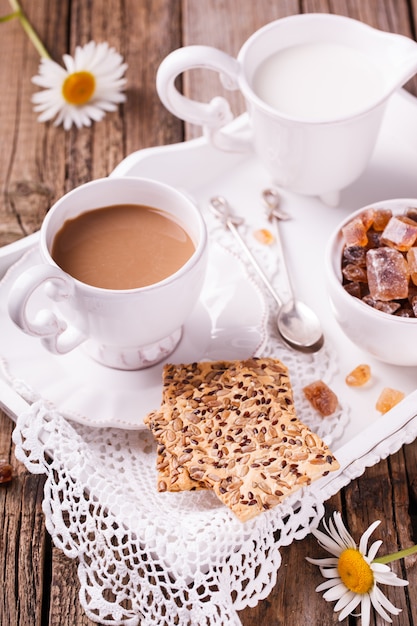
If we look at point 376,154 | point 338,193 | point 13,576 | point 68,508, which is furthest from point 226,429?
point 376,154

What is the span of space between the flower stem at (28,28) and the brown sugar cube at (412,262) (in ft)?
4.36

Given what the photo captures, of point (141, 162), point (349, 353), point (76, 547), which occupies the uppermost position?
point (141, 162)

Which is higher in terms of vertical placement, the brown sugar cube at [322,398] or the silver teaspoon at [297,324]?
the silver teaspoon at [297,324]

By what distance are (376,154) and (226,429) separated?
0.90 metres

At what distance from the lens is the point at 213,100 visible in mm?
1817

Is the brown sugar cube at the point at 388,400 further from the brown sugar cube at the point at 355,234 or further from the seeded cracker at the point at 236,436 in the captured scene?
the brown sugar cube at the point at 355,234

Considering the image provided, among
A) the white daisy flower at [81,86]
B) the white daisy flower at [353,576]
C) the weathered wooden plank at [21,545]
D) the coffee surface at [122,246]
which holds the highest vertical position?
the coffee surface at [122,246]

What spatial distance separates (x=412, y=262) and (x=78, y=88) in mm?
1164

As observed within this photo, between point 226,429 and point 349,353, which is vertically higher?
point 226,429

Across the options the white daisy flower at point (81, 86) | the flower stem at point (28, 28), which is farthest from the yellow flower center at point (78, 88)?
the flower stem at point (28, 28)

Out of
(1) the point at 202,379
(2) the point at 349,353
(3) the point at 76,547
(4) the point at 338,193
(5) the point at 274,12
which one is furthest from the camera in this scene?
(5) the point at 274,12

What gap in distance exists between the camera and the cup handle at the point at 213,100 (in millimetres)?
1724

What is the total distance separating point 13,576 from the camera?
58.2 inches

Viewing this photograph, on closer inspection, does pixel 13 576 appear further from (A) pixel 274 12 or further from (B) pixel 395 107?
(A) pixel 274 12
